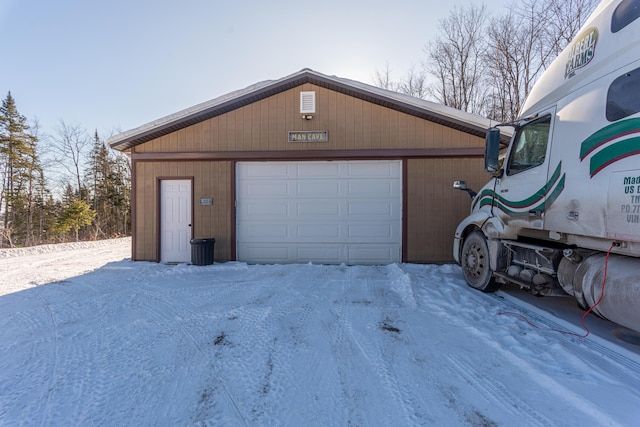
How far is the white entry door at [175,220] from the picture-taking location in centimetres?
766

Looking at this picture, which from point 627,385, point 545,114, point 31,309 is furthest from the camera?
point 31,309

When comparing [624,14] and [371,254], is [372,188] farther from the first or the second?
[624,14]

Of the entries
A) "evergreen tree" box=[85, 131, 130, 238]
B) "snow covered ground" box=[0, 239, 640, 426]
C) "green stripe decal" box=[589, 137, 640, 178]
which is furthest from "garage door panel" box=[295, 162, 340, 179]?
"evergreen tree" box=[85, 131, 130, 238]

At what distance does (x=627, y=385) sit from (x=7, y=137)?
30898 millimetres

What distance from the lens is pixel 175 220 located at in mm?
7703

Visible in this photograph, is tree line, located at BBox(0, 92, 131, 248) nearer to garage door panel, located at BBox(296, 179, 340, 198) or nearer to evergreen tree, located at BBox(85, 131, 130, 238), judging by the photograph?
evergreen tree, located at BBox(85, 131, 130, 238)

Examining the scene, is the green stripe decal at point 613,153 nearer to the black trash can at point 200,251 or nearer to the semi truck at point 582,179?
the semi truck at point 582,179

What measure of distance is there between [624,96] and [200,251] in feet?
25.6

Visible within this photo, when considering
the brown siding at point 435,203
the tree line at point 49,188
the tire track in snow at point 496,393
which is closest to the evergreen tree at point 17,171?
the tree line at point 49,188

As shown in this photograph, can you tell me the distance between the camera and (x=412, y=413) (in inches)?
81.0

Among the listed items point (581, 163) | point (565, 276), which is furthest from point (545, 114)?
point (565, 276)

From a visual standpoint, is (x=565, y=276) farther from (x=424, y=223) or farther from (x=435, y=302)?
(x=424, y=223)

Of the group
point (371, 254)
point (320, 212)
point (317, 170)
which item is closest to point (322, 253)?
point (320, 212)

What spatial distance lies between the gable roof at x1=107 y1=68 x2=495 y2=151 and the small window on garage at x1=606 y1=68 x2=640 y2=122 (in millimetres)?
4138
